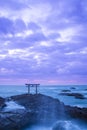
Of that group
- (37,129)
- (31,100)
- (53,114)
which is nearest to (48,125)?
(37,129)

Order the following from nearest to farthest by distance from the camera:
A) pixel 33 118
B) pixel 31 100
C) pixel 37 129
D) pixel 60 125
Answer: pixel 60 125 → pixel 37 129 → pixel 33 118 → pixel 31 100

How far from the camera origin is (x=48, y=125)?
2998 cm

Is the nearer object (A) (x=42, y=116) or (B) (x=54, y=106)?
(A) (x=42, y=116)

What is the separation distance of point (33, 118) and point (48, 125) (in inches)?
86.6

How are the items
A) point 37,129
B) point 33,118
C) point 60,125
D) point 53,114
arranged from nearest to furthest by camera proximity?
point 60,125, point 37,129, point 33,118, point 53,114

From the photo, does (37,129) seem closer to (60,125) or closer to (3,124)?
(3,124)

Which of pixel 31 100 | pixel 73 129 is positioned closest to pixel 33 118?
pixel 73 129

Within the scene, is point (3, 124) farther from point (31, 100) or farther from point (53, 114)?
point (31, 100)

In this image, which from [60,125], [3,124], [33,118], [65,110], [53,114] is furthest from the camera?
[65,110]

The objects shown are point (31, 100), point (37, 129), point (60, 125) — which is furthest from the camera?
point (31, 100)

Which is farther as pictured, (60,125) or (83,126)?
(83,126)

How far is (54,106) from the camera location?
38.9 meters

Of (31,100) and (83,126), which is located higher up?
(31,100)

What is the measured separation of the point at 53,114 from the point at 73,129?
1234 cm
